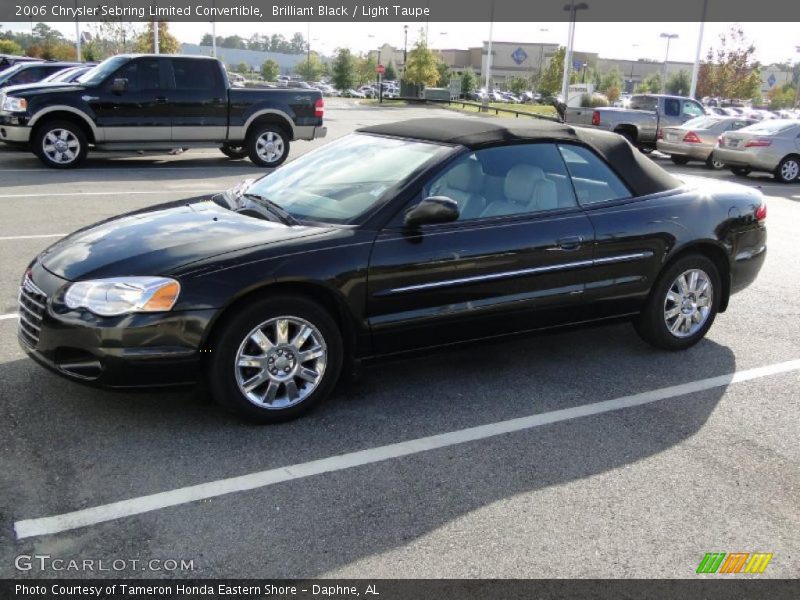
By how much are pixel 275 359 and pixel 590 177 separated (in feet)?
7.93

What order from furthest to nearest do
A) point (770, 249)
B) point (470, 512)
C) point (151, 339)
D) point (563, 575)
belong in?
point (770, 249) → point (151, 339) → point (470, 512) → point (563, 575)

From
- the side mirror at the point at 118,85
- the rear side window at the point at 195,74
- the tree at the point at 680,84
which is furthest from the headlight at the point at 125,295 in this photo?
the tree at the point at 680,84

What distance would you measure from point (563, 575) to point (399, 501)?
2.61 ft

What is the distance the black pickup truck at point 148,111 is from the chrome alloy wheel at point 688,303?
424 inches

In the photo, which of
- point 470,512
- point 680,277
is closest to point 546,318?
point 680,277

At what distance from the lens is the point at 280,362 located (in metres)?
4.03

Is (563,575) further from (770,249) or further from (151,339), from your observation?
(770,249)

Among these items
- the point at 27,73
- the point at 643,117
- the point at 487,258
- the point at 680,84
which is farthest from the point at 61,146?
the point at 680,84

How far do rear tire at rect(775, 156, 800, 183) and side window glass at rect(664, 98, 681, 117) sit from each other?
476 centimetres

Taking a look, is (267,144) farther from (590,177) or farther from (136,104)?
(590,177)

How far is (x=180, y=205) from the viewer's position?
4.96m

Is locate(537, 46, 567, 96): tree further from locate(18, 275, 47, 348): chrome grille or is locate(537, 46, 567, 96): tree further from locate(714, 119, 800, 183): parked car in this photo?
locate(18, 275, 47, 348): chrome grille

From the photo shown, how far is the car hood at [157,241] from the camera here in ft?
12.8

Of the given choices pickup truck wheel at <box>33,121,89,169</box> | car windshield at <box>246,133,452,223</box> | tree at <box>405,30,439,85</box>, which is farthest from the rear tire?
tree at <box>405,30,439,85</box>
